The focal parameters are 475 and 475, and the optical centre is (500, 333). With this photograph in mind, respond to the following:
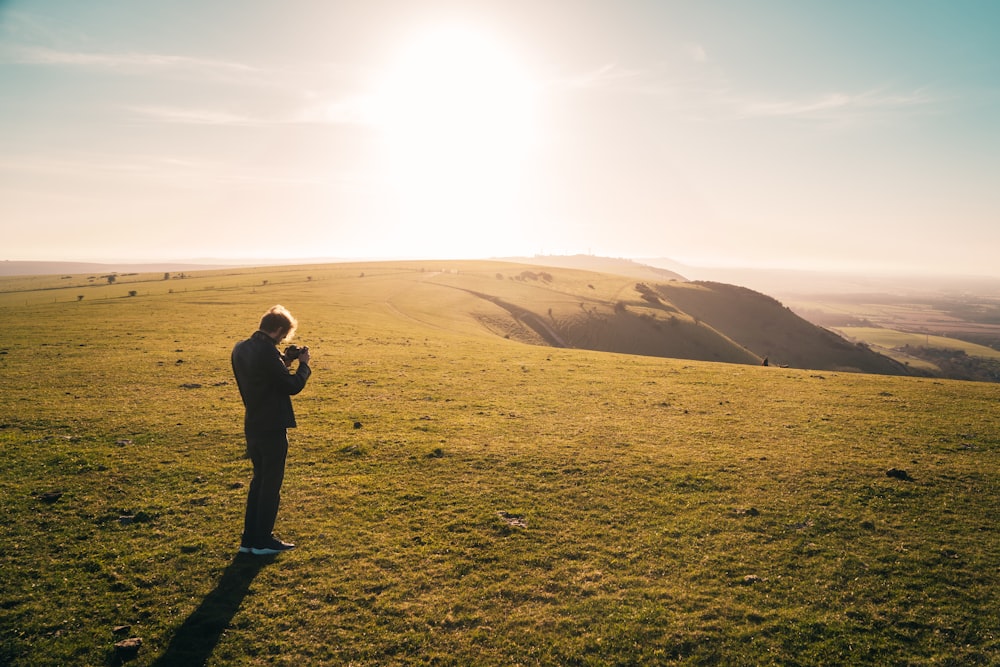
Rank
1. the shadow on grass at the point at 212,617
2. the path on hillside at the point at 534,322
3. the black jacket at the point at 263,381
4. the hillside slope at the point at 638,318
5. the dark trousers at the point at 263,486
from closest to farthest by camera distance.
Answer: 1. the shadow on grass at the point at 212,617
2. the black jacket at the point at 263,381
3. the dark trousers at the point at 263,486
4. the path on hillside at the point at 534,322
5. the hillside slope at the point at 638,318

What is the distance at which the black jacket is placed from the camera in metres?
9.11

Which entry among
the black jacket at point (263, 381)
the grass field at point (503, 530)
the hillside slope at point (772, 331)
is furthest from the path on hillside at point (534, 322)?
the black jacket at point (263, 381)

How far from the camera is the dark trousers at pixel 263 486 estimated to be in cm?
934

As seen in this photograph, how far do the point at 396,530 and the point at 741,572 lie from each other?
7124 mm

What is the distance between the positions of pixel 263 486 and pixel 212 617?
2.28 m

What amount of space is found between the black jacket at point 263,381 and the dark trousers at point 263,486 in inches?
10.3

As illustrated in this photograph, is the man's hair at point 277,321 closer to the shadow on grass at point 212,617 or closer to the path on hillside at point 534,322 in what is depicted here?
the shadow on grass at point 212,617

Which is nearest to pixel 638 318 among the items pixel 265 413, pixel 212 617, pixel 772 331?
pixel 772 331

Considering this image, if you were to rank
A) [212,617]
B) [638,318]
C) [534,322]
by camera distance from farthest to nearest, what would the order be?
[638,318]
[534,322]
[212,617]

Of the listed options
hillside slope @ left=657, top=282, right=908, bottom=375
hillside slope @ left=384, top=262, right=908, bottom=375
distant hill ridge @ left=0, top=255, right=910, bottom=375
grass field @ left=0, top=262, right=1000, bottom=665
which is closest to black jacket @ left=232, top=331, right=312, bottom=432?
grass field @ left=0, top=262, right=1000, bottom=665

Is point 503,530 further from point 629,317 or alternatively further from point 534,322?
point 629,317

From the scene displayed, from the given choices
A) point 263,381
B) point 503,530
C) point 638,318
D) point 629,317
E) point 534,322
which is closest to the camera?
point 263,381

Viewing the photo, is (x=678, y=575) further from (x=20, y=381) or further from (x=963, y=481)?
(x=20, y=381)

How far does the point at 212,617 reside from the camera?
780cm
